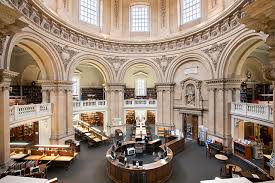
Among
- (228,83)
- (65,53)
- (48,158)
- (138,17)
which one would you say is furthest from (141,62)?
(48,158)

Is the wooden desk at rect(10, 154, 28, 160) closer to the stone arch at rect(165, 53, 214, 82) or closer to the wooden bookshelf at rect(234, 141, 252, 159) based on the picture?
the stone arch at rect(165, 53, 214, 82)

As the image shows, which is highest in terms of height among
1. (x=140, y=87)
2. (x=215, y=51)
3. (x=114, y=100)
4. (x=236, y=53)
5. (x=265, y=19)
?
(x=215, y=51)

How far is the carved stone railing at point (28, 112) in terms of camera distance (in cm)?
1005

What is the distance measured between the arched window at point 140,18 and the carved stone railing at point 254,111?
1200cm

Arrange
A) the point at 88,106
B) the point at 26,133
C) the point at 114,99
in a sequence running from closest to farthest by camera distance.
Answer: the point at 26,133
the point at 88,106
the point at 114,99

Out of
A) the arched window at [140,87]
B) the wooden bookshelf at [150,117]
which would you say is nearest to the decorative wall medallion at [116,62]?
the arched window at [140,87]

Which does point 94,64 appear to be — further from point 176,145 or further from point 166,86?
point 176,145

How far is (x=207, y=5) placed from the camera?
1521 centimetres

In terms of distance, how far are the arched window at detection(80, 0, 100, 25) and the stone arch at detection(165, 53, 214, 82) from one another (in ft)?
29.2

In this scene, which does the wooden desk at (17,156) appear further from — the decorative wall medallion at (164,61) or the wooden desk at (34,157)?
the decorative wall medallion at (164,61)

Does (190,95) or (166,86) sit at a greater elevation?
(166,86)

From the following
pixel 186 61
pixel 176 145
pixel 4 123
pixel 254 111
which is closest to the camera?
pixel 4 123

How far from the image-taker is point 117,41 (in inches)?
707

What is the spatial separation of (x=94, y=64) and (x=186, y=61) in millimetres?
9066
